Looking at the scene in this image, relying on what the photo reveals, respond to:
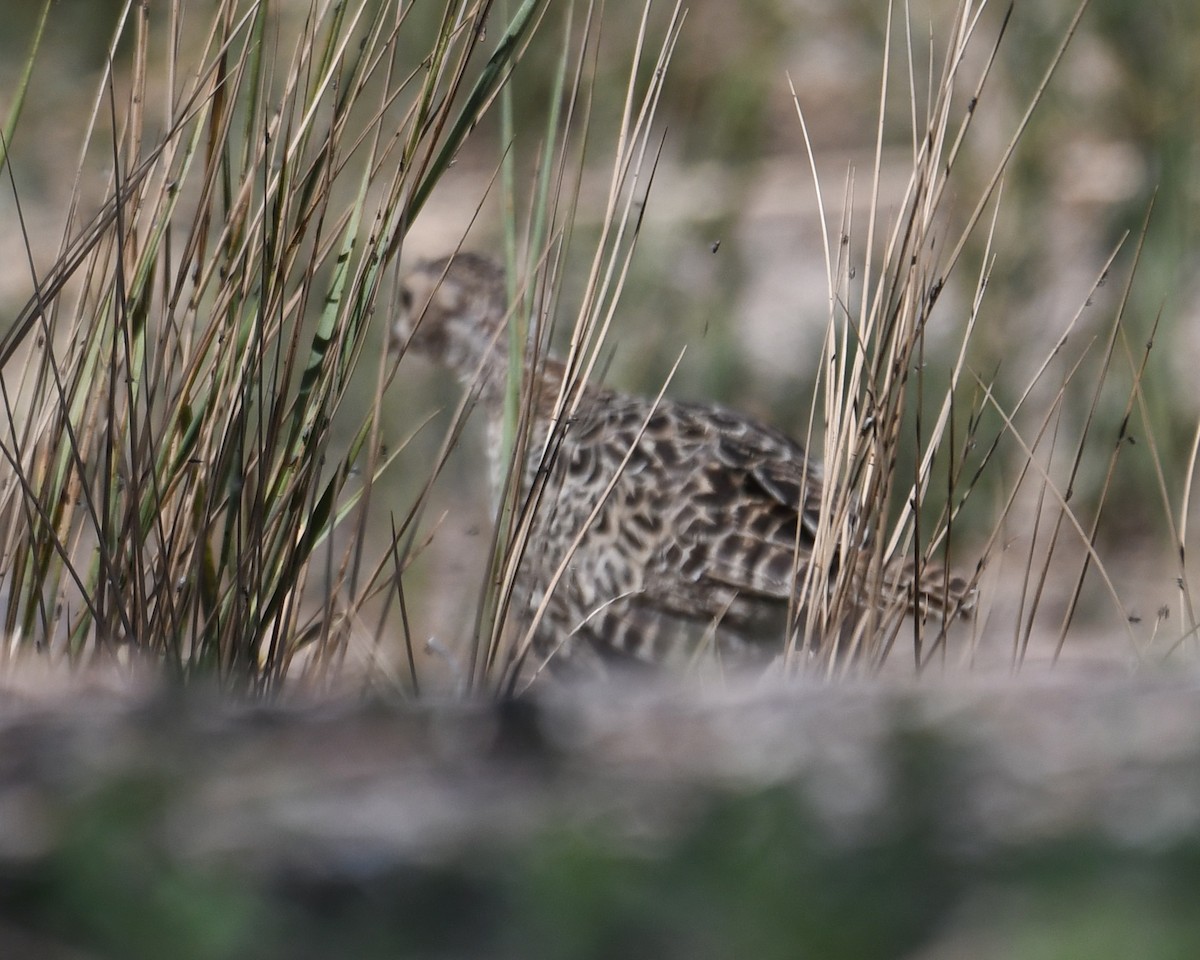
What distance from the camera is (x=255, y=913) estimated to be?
111 cm

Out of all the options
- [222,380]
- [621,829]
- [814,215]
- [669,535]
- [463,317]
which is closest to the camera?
[621,829]

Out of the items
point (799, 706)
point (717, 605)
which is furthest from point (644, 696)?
point (717, 605)

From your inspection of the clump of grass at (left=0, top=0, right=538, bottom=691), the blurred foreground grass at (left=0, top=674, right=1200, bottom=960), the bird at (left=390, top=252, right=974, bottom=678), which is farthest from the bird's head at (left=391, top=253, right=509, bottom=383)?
the blurred foreground grass at (left=0, top=674, right=1200, bottom=960)

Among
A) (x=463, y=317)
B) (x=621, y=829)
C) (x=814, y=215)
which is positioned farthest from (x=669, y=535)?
(x=814, y=215)

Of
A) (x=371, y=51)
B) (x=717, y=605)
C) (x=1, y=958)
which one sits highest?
(x=371, y=51)

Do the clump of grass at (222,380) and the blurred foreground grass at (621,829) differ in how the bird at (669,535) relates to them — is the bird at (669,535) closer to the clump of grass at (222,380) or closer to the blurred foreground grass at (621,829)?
the clump of grass at (222,380)

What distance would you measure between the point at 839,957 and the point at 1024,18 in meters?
5.73

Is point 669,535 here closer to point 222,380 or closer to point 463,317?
point 463,317

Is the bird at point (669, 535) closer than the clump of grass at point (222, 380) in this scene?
No

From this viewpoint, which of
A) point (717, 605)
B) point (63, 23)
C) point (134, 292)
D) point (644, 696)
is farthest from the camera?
point (63, 23)

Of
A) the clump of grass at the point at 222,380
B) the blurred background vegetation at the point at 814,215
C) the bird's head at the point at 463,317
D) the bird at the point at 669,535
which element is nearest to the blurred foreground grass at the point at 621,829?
the clump of grass at the point at 222,380

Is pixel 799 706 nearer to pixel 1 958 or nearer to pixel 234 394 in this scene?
pixel 1 958

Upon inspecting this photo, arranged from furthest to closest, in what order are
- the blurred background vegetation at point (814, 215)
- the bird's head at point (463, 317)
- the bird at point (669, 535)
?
1. the blurred background vegetation at point (814, 215)
2. the bird's head at point (463, 317)
3. the bird at point (669, 535)

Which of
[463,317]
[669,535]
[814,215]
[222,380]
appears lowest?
[669,535]
